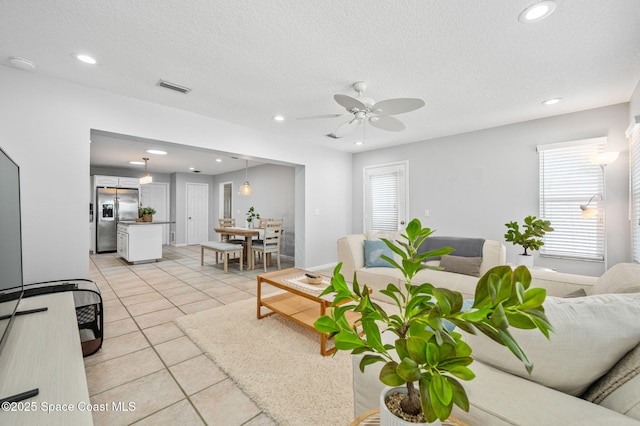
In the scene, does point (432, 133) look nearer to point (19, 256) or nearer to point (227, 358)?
point (227, 358)

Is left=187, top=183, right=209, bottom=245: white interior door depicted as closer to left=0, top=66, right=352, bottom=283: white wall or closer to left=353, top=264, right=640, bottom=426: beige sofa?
left=0, top=66, right=352, bottom=283: white wall

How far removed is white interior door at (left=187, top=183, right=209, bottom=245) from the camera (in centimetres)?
893

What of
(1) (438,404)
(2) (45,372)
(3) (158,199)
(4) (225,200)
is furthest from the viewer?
(4) (225,200)

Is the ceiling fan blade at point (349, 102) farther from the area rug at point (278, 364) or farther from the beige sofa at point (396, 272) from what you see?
the area rug at point (278, 364)

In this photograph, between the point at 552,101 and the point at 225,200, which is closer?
the point at 552,101

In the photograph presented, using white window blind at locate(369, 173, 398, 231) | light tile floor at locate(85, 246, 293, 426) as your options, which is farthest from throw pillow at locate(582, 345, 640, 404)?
white window blind at locate(369, 173, 398, 231)

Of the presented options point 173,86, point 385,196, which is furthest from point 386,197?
point 173,86

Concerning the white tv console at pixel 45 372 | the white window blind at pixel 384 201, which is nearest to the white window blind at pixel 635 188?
the white window blind at pixel 384 201

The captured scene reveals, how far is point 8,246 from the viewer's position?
1.37m

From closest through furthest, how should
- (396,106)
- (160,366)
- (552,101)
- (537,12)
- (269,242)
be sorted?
(537,12)
(160,366)
(396,106)
(552,101)
(269,242)

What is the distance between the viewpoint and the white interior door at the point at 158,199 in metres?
8.55

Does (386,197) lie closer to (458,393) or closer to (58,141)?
(58,141)

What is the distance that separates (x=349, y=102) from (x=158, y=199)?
8605 millimetres

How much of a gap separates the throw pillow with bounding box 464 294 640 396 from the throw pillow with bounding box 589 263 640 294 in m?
0.41
